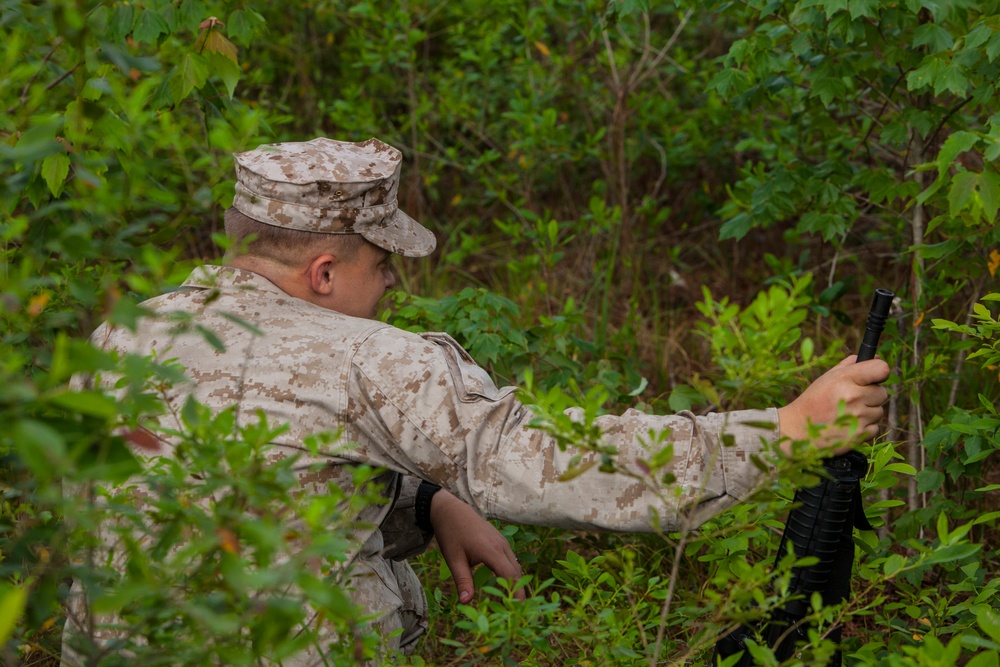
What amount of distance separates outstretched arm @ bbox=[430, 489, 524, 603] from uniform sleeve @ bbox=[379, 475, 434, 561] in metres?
0.09

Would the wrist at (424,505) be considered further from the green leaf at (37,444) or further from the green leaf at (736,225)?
the green leaf at (37,444)

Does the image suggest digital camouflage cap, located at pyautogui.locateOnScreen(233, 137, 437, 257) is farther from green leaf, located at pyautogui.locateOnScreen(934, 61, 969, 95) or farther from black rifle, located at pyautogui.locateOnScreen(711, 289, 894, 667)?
green leaf, located at pyautogui.locateOnScreen(934, 61, 969, 95)

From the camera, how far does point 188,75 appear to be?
2.53m

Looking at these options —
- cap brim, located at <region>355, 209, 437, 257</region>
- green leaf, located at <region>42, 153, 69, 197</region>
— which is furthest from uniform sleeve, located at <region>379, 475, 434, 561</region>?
green leaf, located at <region>42, 153, 69, 197</region>

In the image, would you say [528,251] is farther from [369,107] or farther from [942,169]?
[942,169]

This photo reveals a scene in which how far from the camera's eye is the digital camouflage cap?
217 centimetres

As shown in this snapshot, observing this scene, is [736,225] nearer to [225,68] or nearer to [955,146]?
[955,146]

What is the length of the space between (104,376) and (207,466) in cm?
77

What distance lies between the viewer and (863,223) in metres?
5.45

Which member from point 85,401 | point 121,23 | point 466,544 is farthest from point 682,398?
point 85,401

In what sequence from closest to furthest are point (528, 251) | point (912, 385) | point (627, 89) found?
point (912, 385) → point (627, 89) → point (528, 251)

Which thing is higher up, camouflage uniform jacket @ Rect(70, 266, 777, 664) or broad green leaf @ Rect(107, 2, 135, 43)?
broad green leaf @ Rect(107, 2, 135, 43)

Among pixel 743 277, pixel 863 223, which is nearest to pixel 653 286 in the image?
pixel 743 277

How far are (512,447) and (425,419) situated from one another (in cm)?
17
